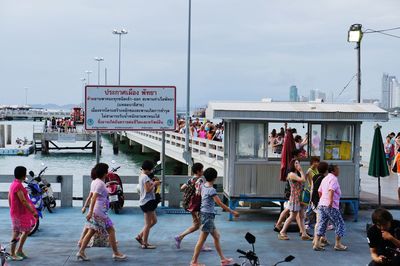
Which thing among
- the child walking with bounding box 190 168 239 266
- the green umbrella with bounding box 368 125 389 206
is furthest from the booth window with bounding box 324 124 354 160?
the child walking with bounding box 190 168 239 266

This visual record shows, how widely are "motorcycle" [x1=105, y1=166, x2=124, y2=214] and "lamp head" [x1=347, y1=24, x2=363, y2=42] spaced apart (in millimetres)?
7169

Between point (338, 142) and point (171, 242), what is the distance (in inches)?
175

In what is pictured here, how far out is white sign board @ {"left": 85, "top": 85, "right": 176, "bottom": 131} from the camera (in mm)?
14305

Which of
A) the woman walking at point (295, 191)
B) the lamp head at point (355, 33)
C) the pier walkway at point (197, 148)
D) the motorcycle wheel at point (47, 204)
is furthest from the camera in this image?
the pier walkway at point (197, 148)

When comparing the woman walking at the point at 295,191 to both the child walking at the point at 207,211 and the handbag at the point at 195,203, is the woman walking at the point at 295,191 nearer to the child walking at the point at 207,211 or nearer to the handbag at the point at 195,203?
the handbag at the point at 195,203

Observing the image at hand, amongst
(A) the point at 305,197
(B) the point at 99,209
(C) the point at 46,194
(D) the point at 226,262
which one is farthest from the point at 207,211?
(C) the point at 46,194

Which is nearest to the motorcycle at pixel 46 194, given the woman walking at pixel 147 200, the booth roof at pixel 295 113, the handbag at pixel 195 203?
the woman walking at pixel 147 200

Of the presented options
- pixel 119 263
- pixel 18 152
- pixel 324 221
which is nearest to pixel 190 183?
Result: pixel 119 263

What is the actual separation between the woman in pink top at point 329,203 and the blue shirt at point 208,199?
2149mm

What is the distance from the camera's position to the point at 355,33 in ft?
54.2

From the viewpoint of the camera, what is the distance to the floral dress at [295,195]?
1119 cm

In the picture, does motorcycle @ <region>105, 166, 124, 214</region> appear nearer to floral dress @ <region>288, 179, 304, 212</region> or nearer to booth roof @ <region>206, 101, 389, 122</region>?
booth roof @ <region>206, 101, 389, 122</region>

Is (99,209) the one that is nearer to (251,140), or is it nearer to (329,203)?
(329,203)

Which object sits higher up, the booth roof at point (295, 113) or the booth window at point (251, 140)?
the booth roof at point (295, 113)
